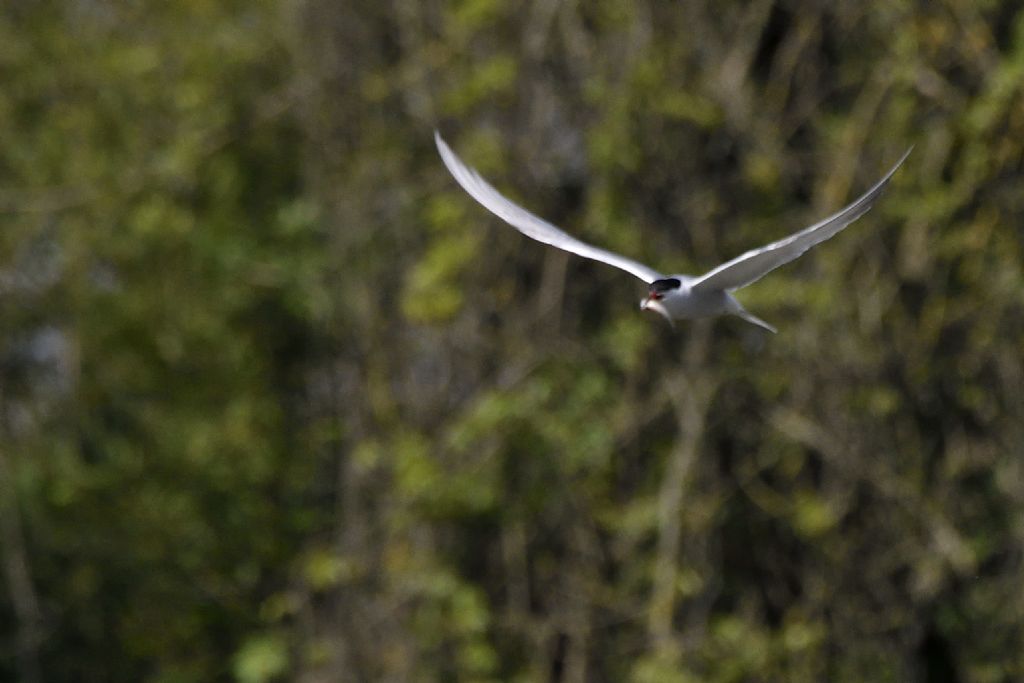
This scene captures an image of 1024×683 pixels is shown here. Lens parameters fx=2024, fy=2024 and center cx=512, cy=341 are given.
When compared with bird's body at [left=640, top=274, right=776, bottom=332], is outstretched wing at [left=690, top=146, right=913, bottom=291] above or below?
above

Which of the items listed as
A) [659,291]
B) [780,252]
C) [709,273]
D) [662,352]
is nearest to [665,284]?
[659,291]

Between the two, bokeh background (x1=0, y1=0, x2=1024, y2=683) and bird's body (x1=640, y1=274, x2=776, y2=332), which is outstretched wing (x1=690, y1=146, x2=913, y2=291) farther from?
bokeh background (x1=0, y1=0, x2=1024, y2=683)

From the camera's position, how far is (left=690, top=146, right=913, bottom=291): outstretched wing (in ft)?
12.7

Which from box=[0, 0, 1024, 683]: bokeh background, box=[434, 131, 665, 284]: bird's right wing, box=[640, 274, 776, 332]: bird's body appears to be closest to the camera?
box=[640, 274, 776, 332]: bird's body

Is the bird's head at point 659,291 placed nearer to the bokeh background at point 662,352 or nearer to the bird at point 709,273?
the bird at point 709,273

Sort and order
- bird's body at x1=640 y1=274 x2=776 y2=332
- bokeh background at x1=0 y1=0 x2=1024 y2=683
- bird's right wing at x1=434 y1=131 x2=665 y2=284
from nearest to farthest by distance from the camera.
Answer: bird's body at x1=640 y1=274 x2=776 y2=332 → bird's right wing at x1=434 y1=131 x2=665 y2=284 → bokeh background at x1=0 y1=0 x2=1024 y2=683

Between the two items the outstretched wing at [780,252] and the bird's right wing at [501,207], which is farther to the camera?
the bird's right wing at [501,207]

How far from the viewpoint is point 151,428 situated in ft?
37.4

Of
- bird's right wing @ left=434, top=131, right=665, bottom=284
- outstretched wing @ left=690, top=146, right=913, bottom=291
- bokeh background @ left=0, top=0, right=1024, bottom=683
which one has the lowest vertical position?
bokeh background @ left=0, top=0, right=1024, bottom=683

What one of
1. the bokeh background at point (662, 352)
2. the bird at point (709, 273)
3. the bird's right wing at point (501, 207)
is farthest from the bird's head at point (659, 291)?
the bokeh background at point (662, 352)

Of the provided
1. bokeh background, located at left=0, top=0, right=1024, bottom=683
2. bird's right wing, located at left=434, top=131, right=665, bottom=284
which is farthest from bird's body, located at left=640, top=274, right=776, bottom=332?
bokeh background, located at left=0, top=0, right=1024, bottom=683

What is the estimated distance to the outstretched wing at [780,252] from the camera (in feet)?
12.7

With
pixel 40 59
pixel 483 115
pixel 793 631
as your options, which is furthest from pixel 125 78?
pixel 793 631

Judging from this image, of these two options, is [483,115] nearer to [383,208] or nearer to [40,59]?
[383,208]
